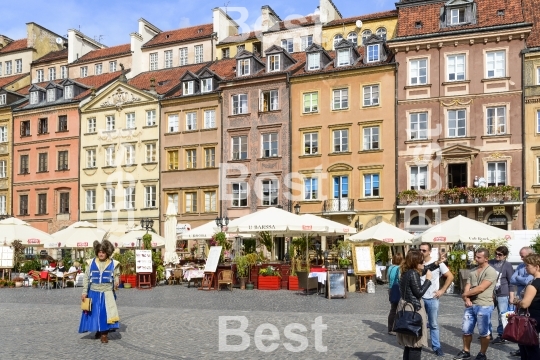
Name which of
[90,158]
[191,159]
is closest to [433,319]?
[191,159]

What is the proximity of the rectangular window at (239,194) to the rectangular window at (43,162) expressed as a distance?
46.1ft

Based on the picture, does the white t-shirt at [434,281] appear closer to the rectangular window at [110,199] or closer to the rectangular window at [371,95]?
the rectangular window at [371,95]

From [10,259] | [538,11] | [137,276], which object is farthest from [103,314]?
[538,11]

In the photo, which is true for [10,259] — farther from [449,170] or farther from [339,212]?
[449,170]

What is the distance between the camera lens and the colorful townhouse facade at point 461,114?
3481cm

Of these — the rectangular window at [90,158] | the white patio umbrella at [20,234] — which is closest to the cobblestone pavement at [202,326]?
the white patio umbrella at [20,234]

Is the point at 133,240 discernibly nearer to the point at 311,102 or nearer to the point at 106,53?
the point at 311,102

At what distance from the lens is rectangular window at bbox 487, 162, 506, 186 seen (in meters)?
35.1

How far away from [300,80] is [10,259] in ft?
62.7

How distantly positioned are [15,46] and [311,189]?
30.0 metres

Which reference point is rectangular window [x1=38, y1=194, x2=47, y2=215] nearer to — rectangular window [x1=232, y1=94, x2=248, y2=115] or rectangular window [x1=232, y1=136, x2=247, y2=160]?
rectangular window [x1=232, y1=136, x2=247, y2=160]

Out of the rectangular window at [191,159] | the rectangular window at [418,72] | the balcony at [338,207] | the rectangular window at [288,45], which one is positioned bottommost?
the balcony at [338,207]

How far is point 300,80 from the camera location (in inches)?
1581

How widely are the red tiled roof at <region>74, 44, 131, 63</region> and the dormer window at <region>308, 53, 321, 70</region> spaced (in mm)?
15182
